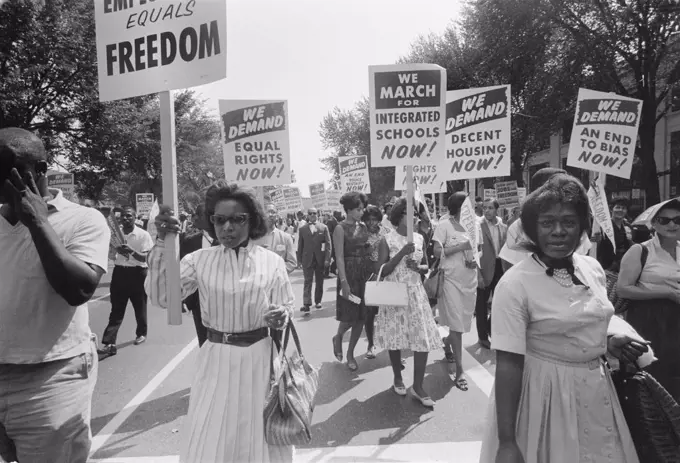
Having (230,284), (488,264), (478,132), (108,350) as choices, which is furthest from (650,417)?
(108,350)

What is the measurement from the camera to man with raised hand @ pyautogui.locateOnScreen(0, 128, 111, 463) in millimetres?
2176

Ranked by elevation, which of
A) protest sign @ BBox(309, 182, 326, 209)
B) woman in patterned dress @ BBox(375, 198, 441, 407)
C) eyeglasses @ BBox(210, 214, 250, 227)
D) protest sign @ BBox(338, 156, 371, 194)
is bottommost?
woman in patterned dress @ BBox(375, 198, 441, 407)

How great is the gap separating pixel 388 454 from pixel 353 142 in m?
43.3

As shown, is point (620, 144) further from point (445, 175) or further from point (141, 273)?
point (141, 273)

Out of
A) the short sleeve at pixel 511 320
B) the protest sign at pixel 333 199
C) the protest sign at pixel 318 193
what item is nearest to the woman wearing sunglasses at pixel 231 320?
the short sleeve at pixel 511 320

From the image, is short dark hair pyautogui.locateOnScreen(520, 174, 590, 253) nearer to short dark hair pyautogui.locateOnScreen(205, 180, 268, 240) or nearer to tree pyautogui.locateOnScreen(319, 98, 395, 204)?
short dark hair pyautogui.locateOnScreen(205, 180, 268, 240)

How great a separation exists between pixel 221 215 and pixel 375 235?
3634 millimetres

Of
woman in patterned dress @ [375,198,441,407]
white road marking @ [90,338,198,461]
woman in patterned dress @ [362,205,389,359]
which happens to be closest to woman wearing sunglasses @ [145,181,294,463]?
white road marking @ [90,338,198,461]

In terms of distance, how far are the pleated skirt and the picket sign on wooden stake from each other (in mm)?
310

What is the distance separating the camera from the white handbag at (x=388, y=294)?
5.00 metres

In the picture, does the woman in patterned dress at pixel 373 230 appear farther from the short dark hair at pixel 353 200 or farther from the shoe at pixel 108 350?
the shoe at pixel 108 350

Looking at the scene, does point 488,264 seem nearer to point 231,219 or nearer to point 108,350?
point 231,219

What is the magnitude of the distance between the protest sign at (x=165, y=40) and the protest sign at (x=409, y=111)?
258 centimetres

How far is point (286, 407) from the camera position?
2.57 metres
